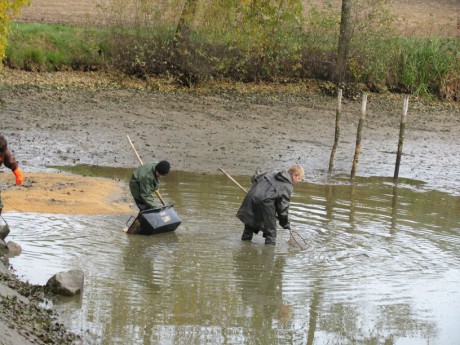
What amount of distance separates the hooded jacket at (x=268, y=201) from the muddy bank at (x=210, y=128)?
5.95 metres

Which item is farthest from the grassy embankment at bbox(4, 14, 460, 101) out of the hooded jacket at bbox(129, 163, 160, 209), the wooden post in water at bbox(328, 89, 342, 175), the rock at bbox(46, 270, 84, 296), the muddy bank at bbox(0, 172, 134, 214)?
the rock at bbox(46, 270, 84, 296)

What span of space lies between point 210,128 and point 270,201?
8.95 m

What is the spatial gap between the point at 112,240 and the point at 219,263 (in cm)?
178

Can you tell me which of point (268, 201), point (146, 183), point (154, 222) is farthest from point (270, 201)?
point (146, 183)

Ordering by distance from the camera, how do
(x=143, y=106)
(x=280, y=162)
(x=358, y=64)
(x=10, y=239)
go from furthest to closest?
(x=358, y=64), (x=143, y=106), (x=280, y=162), (x=10, y=239)

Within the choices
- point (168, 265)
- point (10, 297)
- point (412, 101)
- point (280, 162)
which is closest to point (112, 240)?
point (168, 265)

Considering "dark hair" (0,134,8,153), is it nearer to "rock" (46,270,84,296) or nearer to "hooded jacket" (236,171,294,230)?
"rock" (46,270,84,296)

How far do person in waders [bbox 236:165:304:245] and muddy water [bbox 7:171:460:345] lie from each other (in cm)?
37

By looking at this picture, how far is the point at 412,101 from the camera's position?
2744 centimetres

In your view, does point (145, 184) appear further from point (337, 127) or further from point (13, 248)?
point (337, 127)

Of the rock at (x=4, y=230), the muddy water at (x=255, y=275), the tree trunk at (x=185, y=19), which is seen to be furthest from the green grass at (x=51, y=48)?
the rock at (x=4, y=230)

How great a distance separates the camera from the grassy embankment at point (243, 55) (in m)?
26.2

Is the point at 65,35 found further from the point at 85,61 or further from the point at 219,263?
the point at 219,263

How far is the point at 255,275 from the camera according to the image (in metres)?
12.8
